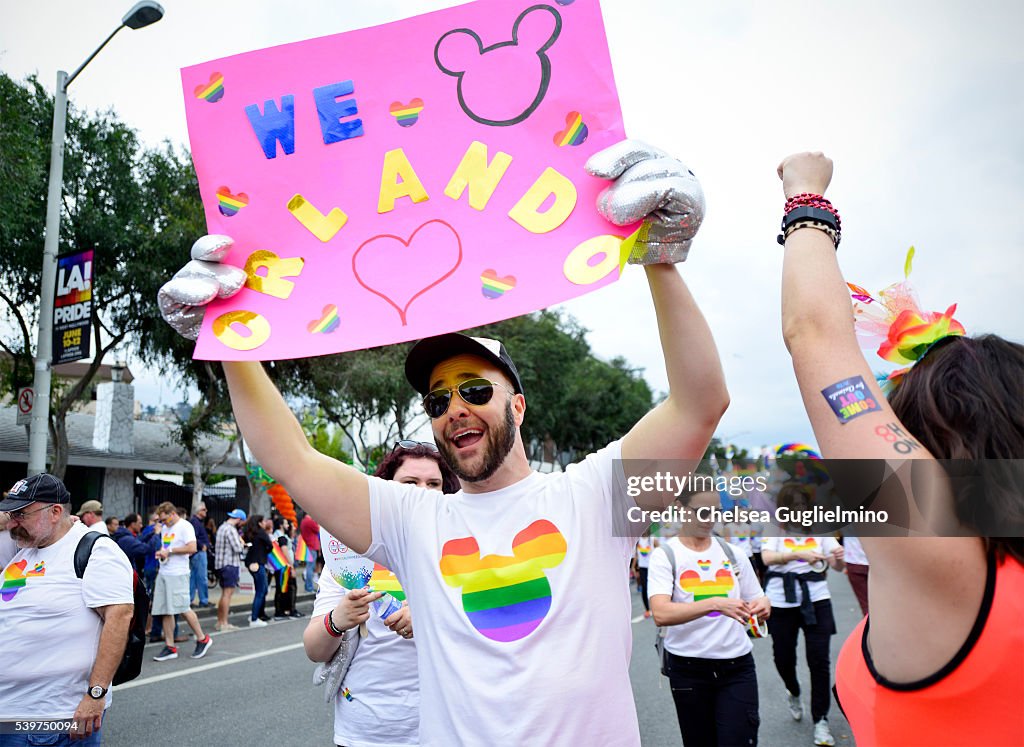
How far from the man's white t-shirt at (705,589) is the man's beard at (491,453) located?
2580 mm

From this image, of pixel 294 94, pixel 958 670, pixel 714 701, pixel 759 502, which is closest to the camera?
pixel 958 670

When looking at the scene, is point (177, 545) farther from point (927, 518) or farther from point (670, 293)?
point (927, 518)

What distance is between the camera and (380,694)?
298 cm

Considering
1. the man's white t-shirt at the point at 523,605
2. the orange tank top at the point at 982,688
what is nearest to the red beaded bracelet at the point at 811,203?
the orange tank top at the point at 982,688

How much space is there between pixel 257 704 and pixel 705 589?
15.6ft

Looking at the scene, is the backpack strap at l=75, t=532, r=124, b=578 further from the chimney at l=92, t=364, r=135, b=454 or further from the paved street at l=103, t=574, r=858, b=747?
the chimney at l=92, t=364, r=135, b=454

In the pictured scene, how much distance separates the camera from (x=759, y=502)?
3184 mm

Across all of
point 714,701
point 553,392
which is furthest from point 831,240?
point 553,392

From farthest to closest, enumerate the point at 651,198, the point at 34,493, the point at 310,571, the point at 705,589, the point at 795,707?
the point at 310,571 → the point at 795,707 → the point at 705,589 → the point at 34,493 → the point at 651,198

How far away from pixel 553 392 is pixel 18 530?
23.9 meters

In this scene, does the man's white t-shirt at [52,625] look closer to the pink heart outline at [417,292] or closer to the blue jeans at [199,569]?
the pink heart outline at [417,292]

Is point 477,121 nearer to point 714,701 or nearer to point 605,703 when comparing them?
point 605,703

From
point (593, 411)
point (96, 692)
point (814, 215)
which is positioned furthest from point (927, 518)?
point (593, 411)

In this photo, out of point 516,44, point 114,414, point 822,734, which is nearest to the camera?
point 516,44
